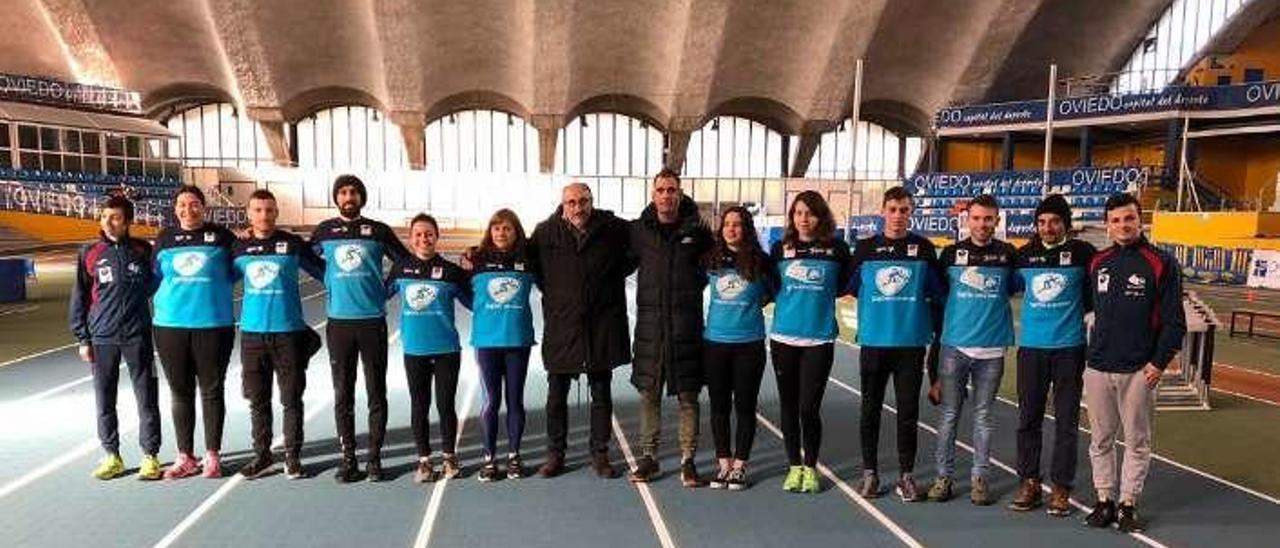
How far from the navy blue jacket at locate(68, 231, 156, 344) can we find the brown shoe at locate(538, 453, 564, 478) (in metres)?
2.60

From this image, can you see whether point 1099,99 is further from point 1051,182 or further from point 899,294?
point 899,294

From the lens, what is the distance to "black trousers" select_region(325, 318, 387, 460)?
477cm

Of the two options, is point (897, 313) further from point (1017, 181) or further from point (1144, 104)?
point (1144, 104)

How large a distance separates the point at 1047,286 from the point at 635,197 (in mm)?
37643

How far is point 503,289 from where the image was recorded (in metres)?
4.91

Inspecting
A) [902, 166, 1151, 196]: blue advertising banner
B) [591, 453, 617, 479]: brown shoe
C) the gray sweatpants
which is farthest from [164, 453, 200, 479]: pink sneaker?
[902, 166, 1151, 196]: blue advertising banner

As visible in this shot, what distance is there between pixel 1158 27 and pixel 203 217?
139ft

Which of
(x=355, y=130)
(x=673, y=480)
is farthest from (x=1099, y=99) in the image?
(x=355, y=130)

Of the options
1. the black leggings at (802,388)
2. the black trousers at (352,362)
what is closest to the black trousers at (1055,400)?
the black leggings at (802,388)

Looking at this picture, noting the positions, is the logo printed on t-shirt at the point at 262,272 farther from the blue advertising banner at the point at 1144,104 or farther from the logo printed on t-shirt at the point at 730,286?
the blue advertising banner at the point at 1144,104

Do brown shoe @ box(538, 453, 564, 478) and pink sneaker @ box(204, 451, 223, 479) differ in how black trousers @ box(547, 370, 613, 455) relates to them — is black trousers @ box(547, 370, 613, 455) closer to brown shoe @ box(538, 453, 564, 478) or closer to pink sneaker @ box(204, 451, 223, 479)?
Result: brown shoe @ box(538, 453, 564, 478)

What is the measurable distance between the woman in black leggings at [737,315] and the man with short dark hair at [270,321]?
253 centimetres

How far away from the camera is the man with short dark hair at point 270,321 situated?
15.7 feet

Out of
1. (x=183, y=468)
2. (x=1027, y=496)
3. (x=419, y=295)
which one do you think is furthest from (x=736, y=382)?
(x=183, y=468)
